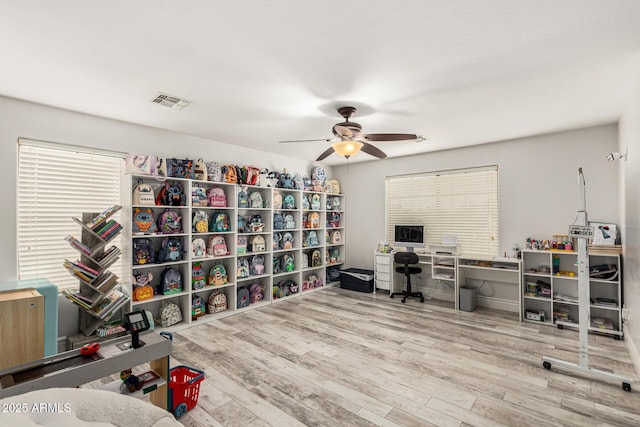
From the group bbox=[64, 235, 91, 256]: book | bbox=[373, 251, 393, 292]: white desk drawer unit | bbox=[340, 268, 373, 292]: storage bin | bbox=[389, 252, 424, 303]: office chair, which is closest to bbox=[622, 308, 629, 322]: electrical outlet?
bbox=[389, 252, 424, 303]: office chair

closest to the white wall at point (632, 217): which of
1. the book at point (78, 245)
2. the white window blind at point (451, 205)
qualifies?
the white window blind at point (451, 205)

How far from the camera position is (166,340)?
1974 mm

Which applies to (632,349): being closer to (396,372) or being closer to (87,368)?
(396,372)

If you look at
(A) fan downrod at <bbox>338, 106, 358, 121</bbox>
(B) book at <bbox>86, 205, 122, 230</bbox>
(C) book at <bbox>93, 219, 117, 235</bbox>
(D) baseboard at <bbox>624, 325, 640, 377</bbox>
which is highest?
(A) fan downrod at <bbox>338, 106, 358, 121</bbox>

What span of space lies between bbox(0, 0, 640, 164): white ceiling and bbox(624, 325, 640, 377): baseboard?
7.83 ft

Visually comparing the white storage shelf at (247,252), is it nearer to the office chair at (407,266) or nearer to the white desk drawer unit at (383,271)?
the white desk drawer unit at (383,271)

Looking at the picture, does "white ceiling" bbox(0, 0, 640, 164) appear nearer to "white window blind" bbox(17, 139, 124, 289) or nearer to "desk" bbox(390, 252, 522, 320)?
"white window blind" bbox(17, 139, 124, 289)

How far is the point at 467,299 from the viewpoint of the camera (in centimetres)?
457

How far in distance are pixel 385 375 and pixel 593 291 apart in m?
3.12

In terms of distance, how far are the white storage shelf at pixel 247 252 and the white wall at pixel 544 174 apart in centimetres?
193

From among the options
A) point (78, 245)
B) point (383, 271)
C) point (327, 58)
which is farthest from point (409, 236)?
point (78, 245)

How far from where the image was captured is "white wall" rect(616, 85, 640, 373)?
265 centimetres

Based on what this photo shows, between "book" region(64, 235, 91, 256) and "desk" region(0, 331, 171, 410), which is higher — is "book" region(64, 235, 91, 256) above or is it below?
above

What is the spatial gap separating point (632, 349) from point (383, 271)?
125 inches
